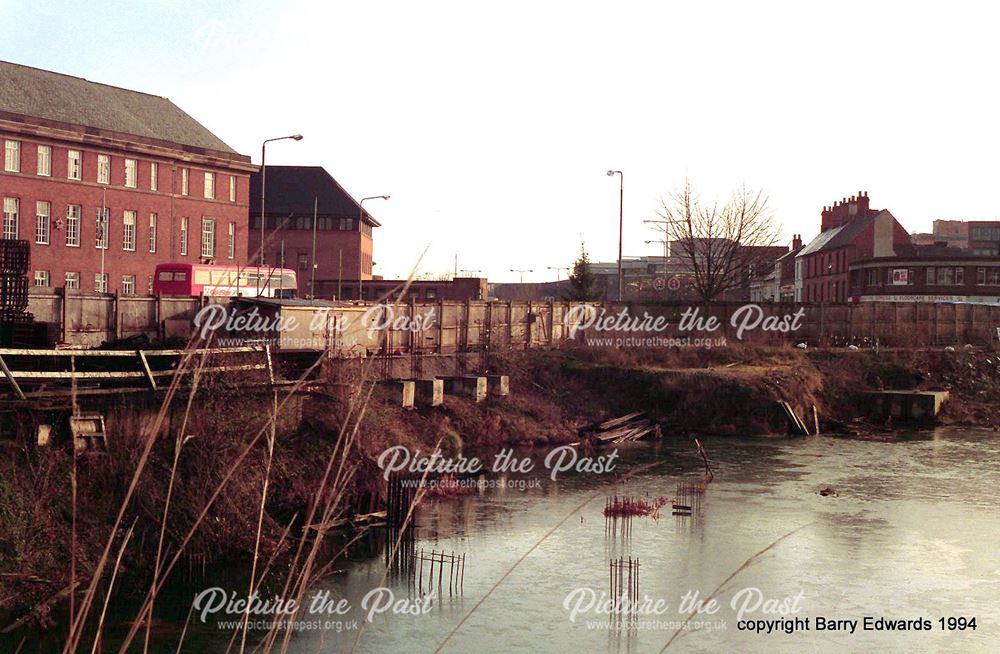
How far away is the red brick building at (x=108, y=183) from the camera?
56.9 metres

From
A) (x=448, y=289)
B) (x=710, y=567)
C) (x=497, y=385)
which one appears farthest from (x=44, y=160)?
(x=710, y=567)

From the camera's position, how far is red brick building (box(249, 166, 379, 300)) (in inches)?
3501

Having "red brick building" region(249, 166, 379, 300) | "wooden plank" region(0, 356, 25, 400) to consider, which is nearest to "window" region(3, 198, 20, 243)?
"red brick building" region(249, 166, 379, 300)

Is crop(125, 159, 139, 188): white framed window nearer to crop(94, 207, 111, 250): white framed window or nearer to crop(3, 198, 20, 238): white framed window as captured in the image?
crop(94, 207, 111, 250): white framed window

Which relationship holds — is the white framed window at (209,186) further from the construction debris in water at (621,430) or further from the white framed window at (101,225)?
the construction debris in water at (621,430)

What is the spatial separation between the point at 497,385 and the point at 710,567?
1959cm

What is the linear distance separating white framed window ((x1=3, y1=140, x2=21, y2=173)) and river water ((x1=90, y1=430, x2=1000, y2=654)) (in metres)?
40.0

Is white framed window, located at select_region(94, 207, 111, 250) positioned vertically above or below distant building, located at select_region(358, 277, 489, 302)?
above

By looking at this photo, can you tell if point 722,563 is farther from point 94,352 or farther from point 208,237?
point 208,237

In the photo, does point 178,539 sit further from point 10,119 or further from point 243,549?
point 10,119

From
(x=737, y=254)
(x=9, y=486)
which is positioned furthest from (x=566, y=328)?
(x=9, y=486)

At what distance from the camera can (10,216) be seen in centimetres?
5631

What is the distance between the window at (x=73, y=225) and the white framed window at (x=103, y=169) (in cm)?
239

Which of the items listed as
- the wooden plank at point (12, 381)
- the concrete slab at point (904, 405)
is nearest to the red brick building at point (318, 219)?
the concrete slab at point (904, 405)
